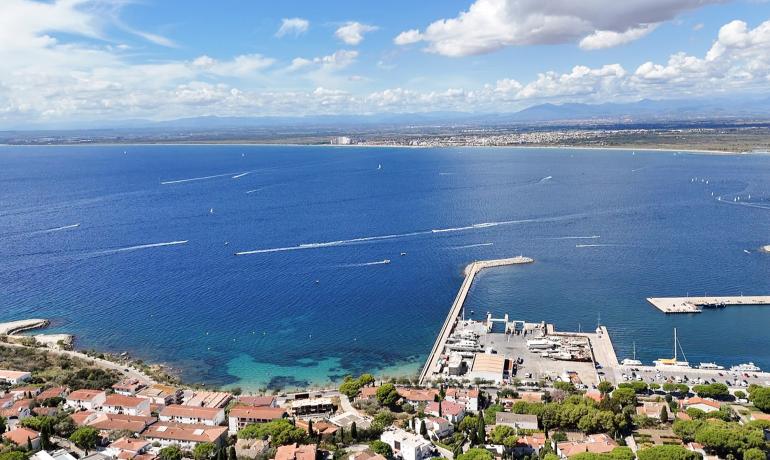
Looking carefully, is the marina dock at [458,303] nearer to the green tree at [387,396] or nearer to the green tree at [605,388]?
the green tree at [387,396]

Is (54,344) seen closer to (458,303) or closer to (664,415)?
(458,303)

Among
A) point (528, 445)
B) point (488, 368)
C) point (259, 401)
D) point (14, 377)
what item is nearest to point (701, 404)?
point (528, 445)

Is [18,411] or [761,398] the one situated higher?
[18,411]

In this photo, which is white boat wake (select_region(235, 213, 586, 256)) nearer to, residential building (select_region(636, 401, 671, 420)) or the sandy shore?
the sandy shore

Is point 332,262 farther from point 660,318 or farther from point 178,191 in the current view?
point 178,191

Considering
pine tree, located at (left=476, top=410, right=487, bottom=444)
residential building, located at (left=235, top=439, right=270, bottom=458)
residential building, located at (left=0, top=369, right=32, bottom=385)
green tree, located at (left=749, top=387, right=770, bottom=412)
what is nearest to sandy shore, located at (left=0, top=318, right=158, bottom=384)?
residential building, located at (left=0, top=369, right=32, bottom=385)

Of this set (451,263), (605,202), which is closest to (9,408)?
(451,263)
